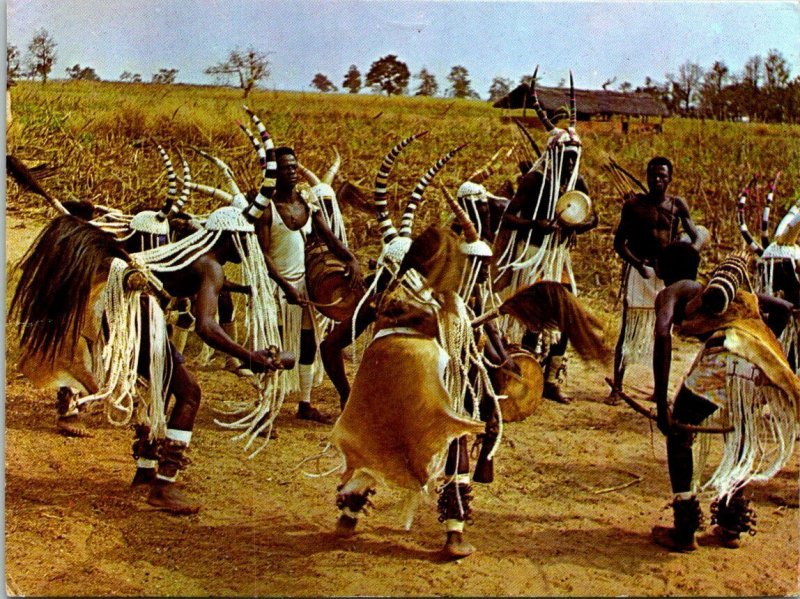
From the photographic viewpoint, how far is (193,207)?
19.9 ft

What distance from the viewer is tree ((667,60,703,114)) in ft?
18.3

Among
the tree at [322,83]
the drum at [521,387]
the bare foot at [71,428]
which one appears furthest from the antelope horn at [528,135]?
the bare foot at [71,428]

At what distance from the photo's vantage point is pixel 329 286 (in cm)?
594

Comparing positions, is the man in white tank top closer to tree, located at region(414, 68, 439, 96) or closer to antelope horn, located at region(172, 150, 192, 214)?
antelope horn, located at region(172, 150, 192, 214)

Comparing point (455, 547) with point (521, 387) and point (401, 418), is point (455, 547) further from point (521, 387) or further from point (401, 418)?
point (521, 387)

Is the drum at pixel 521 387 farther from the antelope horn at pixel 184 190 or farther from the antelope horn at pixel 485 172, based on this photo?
the antelope horn at pixel 184 190

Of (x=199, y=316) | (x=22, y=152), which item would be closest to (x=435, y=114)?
(x=199, y=316)

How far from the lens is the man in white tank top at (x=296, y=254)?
5867 millimetres

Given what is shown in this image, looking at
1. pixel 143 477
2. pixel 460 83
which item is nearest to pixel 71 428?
pixel 143 477

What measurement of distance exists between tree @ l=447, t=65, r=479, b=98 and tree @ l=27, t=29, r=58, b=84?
2.06 m

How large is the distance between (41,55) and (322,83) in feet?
4.70

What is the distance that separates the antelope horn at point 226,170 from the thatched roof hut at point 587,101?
1.54m

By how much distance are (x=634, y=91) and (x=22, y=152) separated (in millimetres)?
3371

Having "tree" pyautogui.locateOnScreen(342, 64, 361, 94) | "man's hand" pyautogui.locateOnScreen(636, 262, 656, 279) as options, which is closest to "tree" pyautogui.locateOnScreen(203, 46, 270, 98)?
"tree" pyautogui.locateOnScreen(342, 64, 361, 94)
